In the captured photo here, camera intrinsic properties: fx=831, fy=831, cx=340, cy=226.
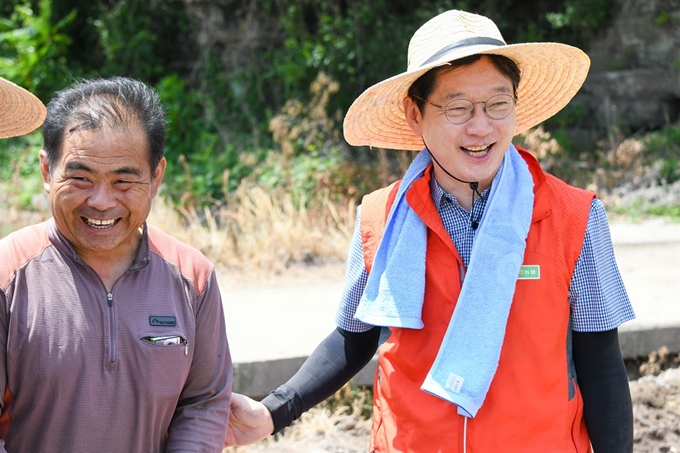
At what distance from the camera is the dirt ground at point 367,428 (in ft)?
13.2

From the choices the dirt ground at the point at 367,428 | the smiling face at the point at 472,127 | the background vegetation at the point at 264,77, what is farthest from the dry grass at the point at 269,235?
the smiling face at the point at 472,127

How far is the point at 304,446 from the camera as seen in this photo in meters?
4.14

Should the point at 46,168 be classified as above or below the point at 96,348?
above

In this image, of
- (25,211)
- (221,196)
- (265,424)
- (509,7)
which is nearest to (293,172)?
(221,196)

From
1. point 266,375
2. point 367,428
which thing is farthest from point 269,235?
point 367,428

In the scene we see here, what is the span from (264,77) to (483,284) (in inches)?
443

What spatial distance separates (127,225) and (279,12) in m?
11.7

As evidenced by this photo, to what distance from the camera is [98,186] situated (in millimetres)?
2084

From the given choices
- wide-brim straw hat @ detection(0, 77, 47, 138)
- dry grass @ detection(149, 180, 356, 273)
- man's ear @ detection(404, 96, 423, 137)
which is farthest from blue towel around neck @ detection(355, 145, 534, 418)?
dry grass @ detection(149, 180, 356, 273)

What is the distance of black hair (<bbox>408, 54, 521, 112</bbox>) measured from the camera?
7.49 feet

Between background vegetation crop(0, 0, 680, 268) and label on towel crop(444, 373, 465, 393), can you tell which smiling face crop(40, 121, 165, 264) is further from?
background vegetation crop(0, 0, 680, 268)

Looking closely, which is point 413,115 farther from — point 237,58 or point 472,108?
point 237,58

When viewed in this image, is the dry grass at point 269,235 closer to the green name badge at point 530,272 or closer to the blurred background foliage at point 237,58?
the blurred background foliage at point 237,58

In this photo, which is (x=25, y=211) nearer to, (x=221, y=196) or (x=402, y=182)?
(x=221, y=196)
